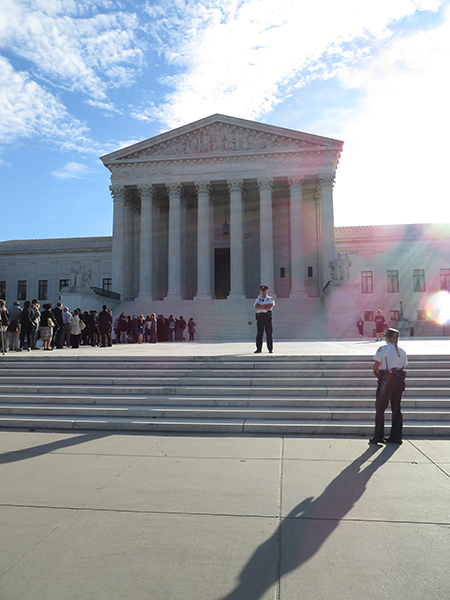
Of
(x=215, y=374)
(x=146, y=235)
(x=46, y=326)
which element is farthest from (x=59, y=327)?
(x=146, y=235)

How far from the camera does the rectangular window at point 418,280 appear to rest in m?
47.4

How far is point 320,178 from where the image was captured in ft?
128

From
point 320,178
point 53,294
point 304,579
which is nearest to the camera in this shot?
point 304,579

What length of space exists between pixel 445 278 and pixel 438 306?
10.8 ft

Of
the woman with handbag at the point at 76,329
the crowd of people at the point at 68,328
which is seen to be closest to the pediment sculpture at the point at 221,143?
the crowd of people at the point at 68,328

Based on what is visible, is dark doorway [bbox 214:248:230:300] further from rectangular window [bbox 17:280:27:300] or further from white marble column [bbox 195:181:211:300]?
rectangular window [bbox 17:280:27:300]

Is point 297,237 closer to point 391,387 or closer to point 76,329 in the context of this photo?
point 76,329

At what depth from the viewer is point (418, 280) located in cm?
4750

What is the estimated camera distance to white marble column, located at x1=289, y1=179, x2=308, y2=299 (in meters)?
39.0

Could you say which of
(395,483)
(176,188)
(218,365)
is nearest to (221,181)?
(176,188)

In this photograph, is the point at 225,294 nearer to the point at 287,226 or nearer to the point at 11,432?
the point at 287,226

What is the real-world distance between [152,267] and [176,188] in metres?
7.82

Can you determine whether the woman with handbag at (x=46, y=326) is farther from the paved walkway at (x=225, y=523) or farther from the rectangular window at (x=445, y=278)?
the rectangular window at (x=445, y=278)

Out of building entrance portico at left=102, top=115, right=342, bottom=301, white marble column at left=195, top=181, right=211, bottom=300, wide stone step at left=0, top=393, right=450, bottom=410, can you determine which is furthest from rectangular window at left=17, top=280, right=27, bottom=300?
Answer: wide stone step at left=0, top=393, right=450, bottom=410
